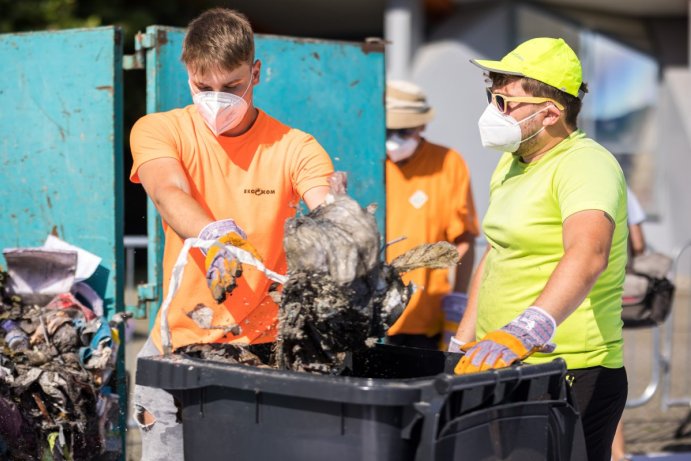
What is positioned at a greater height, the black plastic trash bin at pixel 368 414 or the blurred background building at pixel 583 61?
the blurred background building at pixel 583 61

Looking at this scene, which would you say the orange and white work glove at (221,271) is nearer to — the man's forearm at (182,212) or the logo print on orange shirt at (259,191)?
the man's forearm at (182,212)

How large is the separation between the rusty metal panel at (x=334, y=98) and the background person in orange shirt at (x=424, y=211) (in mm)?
613

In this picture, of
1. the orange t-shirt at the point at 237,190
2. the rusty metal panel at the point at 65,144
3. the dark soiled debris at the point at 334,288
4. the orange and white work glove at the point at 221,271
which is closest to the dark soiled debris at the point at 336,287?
the dark soiled debris at the point at 334,288

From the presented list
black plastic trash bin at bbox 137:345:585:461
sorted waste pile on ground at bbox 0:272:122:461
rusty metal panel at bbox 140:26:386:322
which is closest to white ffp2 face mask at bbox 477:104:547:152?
black plastic trash bin at bbox 137:345:585:461

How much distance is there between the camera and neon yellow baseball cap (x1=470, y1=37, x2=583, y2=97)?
10.8ft

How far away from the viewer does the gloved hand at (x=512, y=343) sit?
276 cm

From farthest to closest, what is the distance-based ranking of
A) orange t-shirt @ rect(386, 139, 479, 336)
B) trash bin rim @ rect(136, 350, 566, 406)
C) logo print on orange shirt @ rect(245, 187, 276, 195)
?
orange t-shirt @ rect(386, 139, 479, 336)
logo print on orange shirt @ rect(245, 187, 276, 195)
trash bin rim @ rect(136, 350, 566, 406)

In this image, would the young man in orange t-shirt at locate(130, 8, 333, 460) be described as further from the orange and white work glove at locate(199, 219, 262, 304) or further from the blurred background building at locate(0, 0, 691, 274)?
the blurred background building at locate(0, 0, 691, 274)

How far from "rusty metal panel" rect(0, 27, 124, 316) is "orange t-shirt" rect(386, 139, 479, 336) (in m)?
1.50

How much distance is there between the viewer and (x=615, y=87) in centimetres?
1475

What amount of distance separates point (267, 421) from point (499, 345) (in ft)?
2.10

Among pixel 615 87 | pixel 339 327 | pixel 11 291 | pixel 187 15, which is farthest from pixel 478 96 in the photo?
pixel 339 327

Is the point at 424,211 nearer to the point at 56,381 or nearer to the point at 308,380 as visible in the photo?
the point at 56,381

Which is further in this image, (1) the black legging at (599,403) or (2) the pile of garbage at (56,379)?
(2) the pile of garbage at (56,379)
